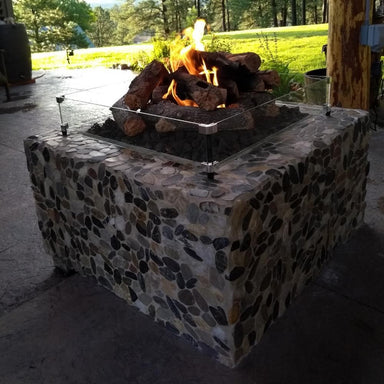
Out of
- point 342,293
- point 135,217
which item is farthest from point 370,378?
point 135,217

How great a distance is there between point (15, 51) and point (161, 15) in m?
23.3

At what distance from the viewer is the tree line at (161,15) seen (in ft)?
94.2

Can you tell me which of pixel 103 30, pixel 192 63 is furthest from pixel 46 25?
pixel 192 63

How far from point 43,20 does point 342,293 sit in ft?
143

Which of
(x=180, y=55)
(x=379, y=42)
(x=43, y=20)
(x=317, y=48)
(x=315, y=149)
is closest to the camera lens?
(x=315, y=149)

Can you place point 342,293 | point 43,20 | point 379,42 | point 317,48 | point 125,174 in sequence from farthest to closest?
1. point 43,20
2. point 317,48
3. point 379,42
4. point 342,293
5. point 125,174

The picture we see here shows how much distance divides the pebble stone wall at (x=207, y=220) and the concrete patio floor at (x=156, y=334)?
77mm

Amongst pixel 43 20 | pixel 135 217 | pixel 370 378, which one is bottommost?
pixel 370 378

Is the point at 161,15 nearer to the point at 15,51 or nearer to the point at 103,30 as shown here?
the point at 15,51

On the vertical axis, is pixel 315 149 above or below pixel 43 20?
below

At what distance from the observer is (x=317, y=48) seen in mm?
10531

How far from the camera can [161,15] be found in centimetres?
3027

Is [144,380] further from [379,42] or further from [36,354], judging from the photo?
[379,42]

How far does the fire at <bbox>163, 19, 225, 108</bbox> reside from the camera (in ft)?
7.66
